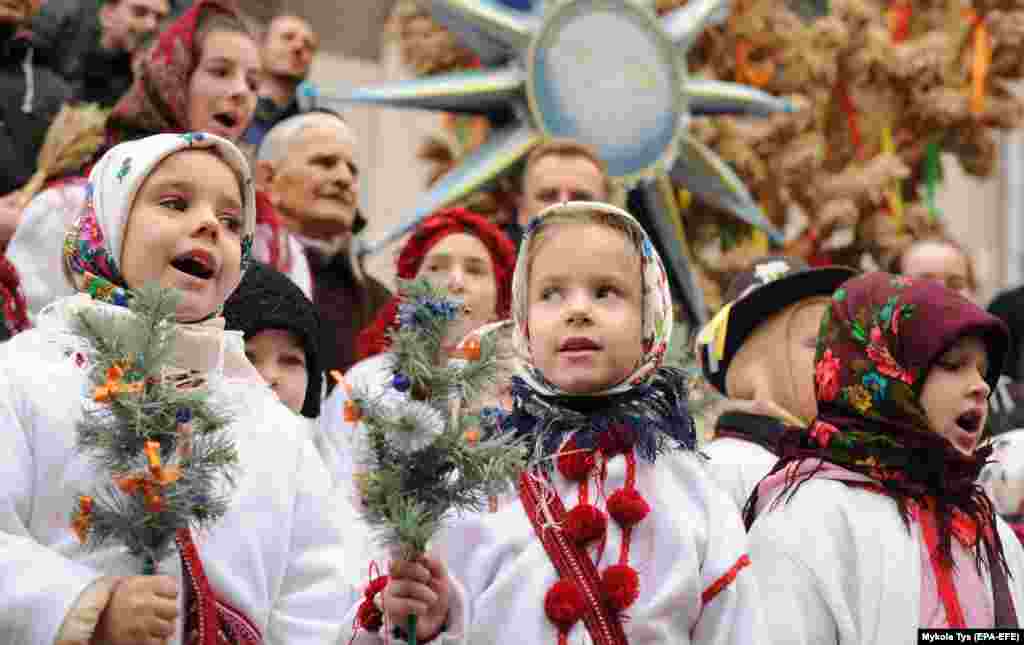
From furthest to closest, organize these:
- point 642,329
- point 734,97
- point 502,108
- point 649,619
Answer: point 734,97
point 502,108
point 642,329
point 649,619

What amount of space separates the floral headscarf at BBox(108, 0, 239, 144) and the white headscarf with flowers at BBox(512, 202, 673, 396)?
5.75 ft

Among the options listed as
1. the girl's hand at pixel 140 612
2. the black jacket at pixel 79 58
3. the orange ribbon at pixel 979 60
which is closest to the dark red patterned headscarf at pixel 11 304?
the girl's hand at pixel 140 612

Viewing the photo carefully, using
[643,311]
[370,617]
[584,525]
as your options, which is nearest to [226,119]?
[643,311]

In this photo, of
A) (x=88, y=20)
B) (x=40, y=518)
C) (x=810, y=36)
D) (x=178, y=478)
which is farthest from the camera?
(x=810, y=36)

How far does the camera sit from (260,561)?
333 cm

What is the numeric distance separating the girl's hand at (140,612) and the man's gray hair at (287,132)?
3.13 meters

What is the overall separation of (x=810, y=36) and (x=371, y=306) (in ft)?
13.3

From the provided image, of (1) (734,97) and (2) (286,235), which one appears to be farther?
(1) (734,97)

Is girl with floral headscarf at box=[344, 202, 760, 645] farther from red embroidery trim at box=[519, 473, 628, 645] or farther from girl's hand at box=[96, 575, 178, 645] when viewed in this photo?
girl's hand at box=[96, 575, 178, 645]

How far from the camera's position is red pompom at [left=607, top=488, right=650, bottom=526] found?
3.47 metres

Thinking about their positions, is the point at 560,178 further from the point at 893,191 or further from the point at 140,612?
the point at 140,612

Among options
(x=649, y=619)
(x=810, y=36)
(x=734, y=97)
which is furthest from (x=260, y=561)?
(x=810, y=36)

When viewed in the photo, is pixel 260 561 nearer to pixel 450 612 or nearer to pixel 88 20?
pixel 450 612

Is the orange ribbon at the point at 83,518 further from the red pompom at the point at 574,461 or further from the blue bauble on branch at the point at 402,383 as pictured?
the red pompom at the point at 574,461
